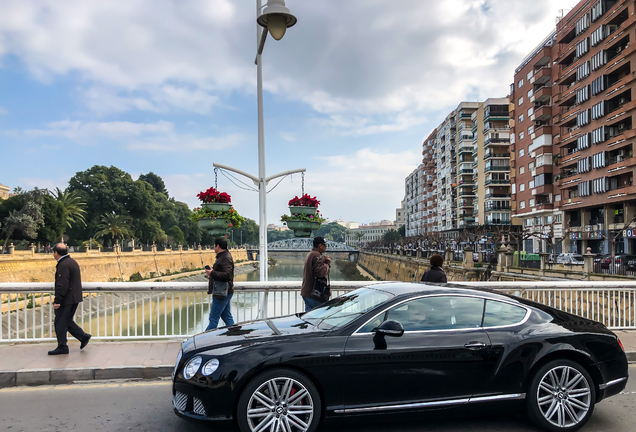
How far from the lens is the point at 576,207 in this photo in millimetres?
42125

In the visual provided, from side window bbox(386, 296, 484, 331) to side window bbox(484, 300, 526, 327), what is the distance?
78mm

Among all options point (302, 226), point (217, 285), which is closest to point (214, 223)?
point (302, 226)

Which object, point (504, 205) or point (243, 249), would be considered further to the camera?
point (243, 249)

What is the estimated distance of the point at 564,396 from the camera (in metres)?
4.26

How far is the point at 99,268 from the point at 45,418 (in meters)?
48.3

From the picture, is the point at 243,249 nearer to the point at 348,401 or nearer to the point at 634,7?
the point at 634,7

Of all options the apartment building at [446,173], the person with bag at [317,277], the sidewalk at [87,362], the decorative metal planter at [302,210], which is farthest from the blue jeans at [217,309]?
the apartment building at [446,173]

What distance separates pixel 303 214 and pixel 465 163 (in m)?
73.4

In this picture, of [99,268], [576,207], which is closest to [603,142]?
[576,207]

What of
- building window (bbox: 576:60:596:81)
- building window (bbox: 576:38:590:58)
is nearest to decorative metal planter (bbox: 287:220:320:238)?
building window (bbox: 576:60:596:81)

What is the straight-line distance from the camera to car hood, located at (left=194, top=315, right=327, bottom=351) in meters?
4.14

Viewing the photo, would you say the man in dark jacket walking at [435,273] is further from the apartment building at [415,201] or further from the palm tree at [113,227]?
the apartment building at [415,201]

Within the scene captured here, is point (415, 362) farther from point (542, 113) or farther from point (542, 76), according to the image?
point (542, 76)

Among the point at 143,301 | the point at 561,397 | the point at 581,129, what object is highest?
the point at 581,129
